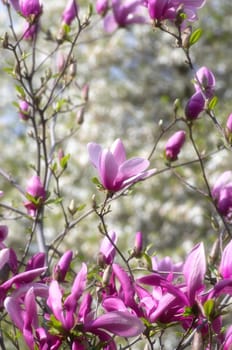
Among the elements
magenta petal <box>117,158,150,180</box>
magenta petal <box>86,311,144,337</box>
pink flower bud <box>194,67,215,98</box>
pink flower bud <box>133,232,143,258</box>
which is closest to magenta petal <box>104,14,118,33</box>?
pink flower bud <box>194,67,215,98</box>

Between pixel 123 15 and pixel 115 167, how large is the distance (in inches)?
35.6

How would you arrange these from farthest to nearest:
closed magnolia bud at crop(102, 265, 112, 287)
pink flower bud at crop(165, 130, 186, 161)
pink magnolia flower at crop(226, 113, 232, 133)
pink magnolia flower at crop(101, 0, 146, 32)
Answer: pink magnolia flower at crop(101, 0, 146, 32)
pink flower bud at crop(165, 130, 186, 161)
pink magnolia flower at crop(226, 113, 232, 133)
closed magnolia bud at crop(102, 265, 112, 287)

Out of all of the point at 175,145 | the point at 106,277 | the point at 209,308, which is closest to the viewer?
the point at 209,308

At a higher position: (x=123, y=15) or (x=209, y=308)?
(x=123, y=15)

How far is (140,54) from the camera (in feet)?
25.6

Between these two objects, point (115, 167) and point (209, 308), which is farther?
point (115, 167)

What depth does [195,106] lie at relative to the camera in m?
1.29

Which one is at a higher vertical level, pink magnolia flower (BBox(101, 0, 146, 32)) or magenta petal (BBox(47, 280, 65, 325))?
pink magnolia flower (BBox(101, 0, 146, 32))

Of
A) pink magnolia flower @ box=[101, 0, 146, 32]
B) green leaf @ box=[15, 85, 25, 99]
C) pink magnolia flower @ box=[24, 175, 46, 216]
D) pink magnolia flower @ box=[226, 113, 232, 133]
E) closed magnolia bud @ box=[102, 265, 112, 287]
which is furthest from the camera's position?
pink magnolia flower @ box=[101, 0, 146, 32]

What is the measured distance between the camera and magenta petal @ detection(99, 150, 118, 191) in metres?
1.07

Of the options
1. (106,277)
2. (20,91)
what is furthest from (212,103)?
(20,91)

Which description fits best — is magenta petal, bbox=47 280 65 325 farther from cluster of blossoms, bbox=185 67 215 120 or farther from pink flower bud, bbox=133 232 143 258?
cluster of blossoms, bbox=185 67 215 120

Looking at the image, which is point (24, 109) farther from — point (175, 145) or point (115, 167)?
point (115, 167)

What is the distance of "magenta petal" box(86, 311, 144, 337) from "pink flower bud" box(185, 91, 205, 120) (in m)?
0.54
